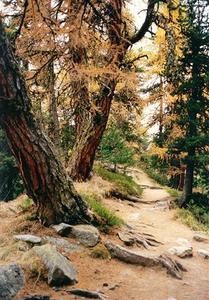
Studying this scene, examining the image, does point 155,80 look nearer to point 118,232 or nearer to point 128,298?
point 118,232

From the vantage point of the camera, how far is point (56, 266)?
15.9 ft

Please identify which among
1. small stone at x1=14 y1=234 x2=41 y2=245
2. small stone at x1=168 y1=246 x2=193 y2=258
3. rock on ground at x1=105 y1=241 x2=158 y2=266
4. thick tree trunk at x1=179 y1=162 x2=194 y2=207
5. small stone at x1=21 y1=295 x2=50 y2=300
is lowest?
small stone at x1=21 y1=295 x2=50 y2=300

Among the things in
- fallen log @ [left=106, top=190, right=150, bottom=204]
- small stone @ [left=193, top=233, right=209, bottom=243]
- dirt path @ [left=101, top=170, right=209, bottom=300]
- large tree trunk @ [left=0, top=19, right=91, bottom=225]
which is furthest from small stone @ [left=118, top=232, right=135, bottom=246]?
fallen log @ [left=106, top=190, right=150, bottom=204]

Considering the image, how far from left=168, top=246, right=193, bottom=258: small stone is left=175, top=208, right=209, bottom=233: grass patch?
117 inches

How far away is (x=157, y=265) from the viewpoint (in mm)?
6055

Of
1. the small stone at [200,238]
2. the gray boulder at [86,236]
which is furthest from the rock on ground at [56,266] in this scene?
the small stone at [200,238]

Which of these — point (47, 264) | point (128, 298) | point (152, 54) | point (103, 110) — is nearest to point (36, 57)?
point (103, 110)

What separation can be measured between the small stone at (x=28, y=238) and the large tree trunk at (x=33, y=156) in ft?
1.90

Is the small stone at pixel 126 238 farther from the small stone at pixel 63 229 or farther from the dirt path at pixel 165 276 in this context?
the small stone at pixel 63 229

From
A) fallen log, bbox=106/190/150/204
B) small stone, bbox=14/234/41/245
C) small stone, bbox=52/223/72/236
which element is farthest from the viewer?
fallen log, bbox=106/190/150/204

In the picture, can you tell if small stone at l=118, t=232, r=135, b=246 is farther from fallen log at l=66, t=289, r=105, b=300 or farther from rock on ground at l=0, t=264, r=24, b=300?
rock on ground at l=0, t=264, r=24, b=300

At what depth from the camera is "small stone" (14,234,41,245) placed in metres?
5.71

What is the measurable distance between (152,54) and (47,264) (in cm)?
1705

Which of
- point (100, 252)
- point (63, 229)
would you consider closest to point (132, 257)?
point (100, 252)
